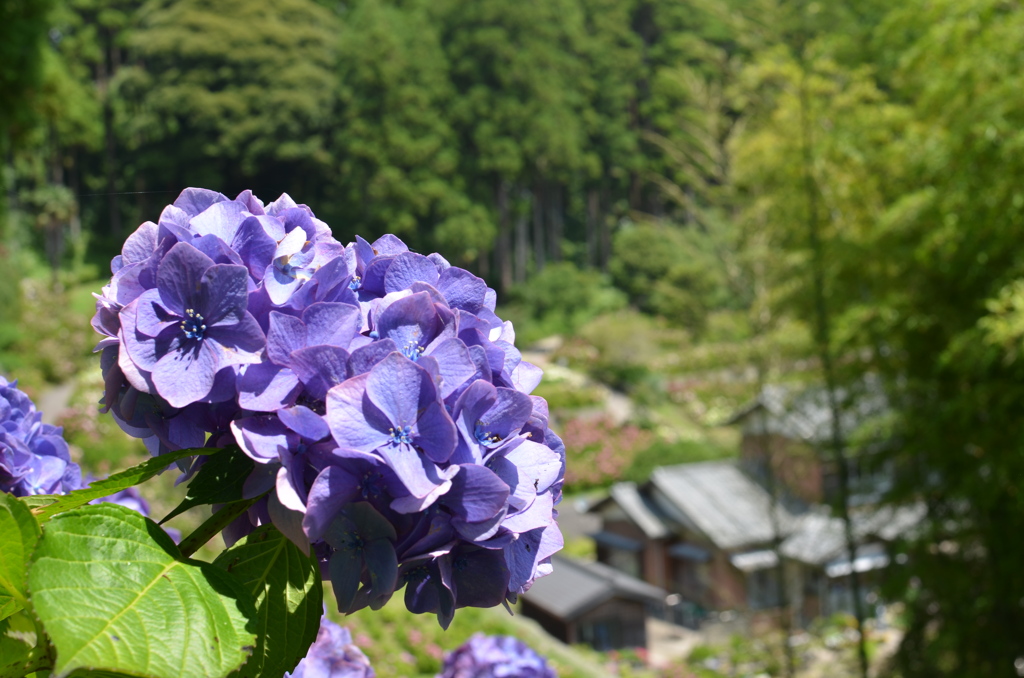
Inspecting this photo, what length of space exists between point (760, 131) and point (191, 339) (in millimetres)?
5658

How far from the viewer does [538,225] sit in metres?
22.1

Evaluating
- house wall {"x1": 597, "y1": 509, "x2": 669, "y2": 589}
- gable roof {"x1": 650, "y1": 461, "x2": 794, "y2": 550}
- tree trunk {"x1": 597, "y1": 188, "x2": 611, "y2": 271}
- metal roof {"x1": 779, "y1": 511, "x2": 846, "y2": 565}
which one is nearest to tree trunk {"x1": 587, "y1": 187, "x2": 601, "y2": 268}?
tree trunk {"x1": 597, "y1": 188, "x2": 611, "y2": 271}

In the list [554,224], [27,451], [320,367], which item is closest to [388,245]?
[320,367]

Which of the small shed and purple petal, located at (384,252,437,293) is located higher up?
purple petal, located at (384,252,437,293)

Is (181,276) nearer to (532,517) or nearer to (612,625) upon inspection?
(532,517)

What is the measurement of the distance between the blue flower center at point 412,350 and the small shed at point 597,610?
24.2ft

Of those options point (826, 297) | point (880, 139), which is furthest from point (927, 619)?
point (880, 139)

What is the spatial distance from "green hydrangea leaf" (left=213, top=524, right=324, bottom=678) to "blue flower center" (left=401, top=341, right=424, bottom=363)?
0.12 metres

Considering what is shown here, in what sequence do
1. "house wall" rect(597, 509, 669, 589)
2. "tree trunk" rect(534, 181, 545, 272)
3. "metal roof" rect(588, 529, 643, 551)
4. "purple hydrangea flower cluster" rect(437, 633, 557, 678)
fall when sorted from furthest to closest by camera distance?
"tree trunk" rect(534, 181, 545, 272), "metal roof" rect(588, 529, 643, 551), "house wall" rect(597, 509, 669, 589), "purple hydrangea flower cluster" rect(437, 633, 557, 678)

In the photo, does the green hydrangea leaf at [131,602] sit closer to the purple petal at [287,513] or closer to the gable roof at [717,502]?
the purple petal at [287,513]

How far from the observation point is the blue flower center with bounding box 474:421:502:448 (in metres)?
0.45

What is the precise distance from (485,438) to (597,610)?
7538 millimetres

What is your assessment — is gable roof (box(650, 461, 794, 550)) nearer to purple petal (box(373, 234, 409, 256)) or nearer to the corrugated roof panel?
the corrugated roof panel

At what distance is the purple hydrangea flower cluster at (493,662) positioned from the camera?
4.48 ft
